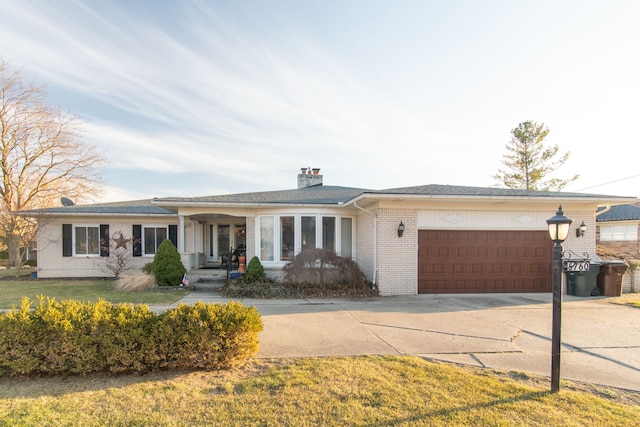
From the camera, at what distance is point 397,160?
15.3m

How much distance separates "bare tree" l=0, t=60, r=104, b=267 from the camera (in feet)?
63.0

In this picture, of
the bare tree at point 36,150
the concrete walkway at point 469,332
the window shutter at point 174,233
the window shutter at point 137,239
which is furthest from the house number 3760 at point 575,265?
the bare tree at point 36,150

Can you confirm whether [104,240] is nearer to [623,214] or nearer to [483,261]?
[483,261]

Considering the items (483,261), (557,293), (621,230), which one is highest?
(557,293)

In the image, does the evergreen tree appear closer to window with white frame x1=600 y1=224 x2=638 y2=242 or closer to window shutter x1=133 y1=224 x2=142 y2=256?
window with white frame x1=600 y1=224 x2=638 y2=242

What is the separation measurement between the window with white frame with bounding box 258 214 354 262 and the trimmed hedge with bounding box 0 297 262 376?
273 inches

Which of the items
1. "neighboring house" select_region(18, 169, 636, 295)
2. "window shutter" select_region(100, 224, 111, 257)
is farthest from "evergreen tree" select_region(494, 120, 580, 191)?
"window shutter" select_region(100, 224, 111, 257)

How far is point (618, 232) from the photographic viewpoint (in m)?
19.3

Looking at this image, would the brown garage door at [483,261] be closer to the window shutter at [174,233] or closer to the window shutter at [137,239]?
the window shutter at [174,233]

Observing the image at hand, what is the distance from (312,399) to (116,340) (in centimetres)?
254

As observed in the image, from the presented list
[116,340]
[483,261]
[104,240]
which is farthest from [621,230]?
[104,240]

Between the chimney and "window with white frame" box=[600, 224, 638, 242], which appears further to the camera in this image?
"window with white frame" box=[600, 224, 638, 242]

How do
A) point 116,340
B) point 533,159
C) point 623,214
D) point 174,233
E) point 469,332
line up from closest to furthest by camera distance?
point 116,340 < point 469,332 < point 174,233 < point 623,214 < point 533,159

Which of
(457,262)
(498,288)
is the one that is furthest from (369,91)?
(498,288)
